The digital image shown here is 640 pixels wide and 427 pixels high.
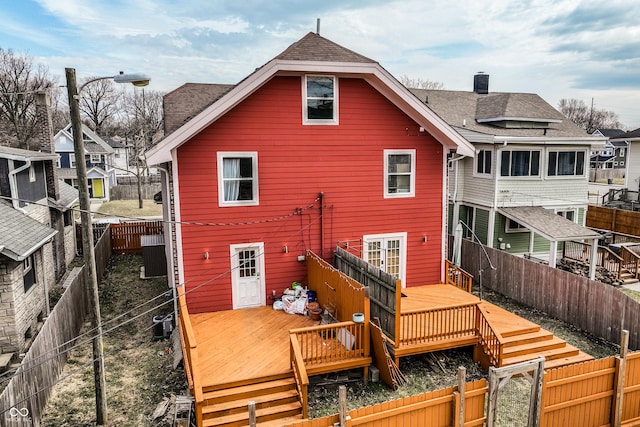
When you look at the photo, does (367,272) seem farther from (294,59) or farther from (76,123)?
(76,123)

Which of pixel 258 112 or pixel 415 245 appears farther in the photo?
pixel 415 245

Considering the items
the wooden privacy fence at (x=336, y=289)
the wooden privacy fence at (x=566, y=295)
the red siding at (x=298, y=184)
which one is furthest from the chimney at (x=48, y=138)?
the wooden privacy fence at (x=566, y=295)

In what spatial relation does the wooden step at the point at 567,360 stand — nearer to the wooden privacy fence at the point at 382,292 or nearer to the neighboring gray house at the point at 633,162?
the wooden privacy fence at the point at 382,292

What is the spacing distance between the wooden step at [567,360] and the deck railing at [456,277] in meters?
3.66

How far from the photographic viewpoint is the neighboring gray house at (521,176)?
1844 cm

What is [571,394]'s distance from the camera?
315 inches

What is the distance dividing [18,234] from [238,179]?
242 inches

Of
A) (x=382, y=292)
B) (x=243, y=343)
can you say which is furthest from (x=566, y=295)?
(x=243, y=343)

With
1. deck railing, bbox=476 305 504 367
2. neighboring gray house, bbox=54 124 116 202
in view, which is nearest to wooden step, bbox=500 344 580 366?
deck railing, bbox=476 305 504 367

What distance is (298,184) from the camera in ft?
43.7

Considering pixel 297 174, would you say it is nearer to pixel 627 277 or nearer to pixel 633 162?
pixel 627 277

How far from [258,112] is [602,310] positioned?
11240 mm

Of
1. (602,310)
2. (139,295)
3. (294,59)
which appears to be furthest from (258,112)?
(602,310)

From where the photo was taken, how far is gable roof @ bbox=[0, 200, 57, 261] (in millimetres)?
10766
